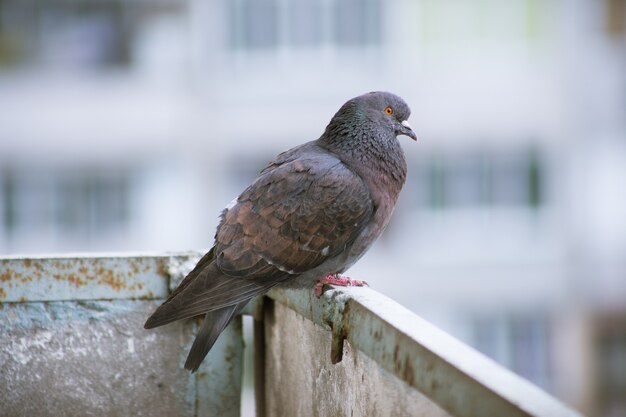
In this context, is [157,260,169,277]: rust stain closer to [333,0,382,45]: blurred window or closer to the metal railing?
the metal railing

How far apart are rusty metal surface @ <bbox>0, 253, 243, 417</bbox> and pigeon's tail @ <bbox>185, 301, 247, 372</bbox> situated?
196 millimetres

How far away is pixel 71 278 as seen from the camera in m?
4.21

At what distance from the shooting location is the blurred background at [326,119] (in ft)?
66.3

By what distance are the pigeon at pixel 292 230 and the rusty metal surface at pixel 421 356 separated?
388 mm

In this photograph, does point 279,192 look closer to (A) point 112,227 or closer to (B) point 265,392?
(B) point 265,392

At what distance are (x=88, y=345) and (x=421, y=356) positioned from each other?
→ 1.82 metres

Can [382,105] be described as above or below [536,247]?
above

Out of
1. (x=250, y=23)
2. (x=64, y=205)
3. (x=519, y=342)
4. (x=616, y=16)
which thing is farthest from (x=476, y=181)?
(x=64, y=205)

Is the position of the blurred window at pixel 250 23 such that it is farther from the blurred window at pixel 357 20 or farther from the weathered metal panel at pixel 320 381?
the weathered metal panel at pixel 320 381

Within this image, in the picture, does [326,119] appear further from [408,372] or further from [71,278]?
[408,372]

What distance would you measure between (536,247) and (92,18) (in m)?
9.31

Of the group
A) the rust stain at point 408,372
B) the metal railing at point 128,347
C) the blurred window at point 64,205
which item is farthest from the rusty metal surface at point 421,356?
the blurred window at point 64,205

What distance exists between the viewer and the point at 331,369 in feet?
11.8

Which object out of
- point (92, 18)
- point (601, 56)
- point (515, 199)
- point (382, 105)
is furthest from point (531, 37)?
point (382, 105)
